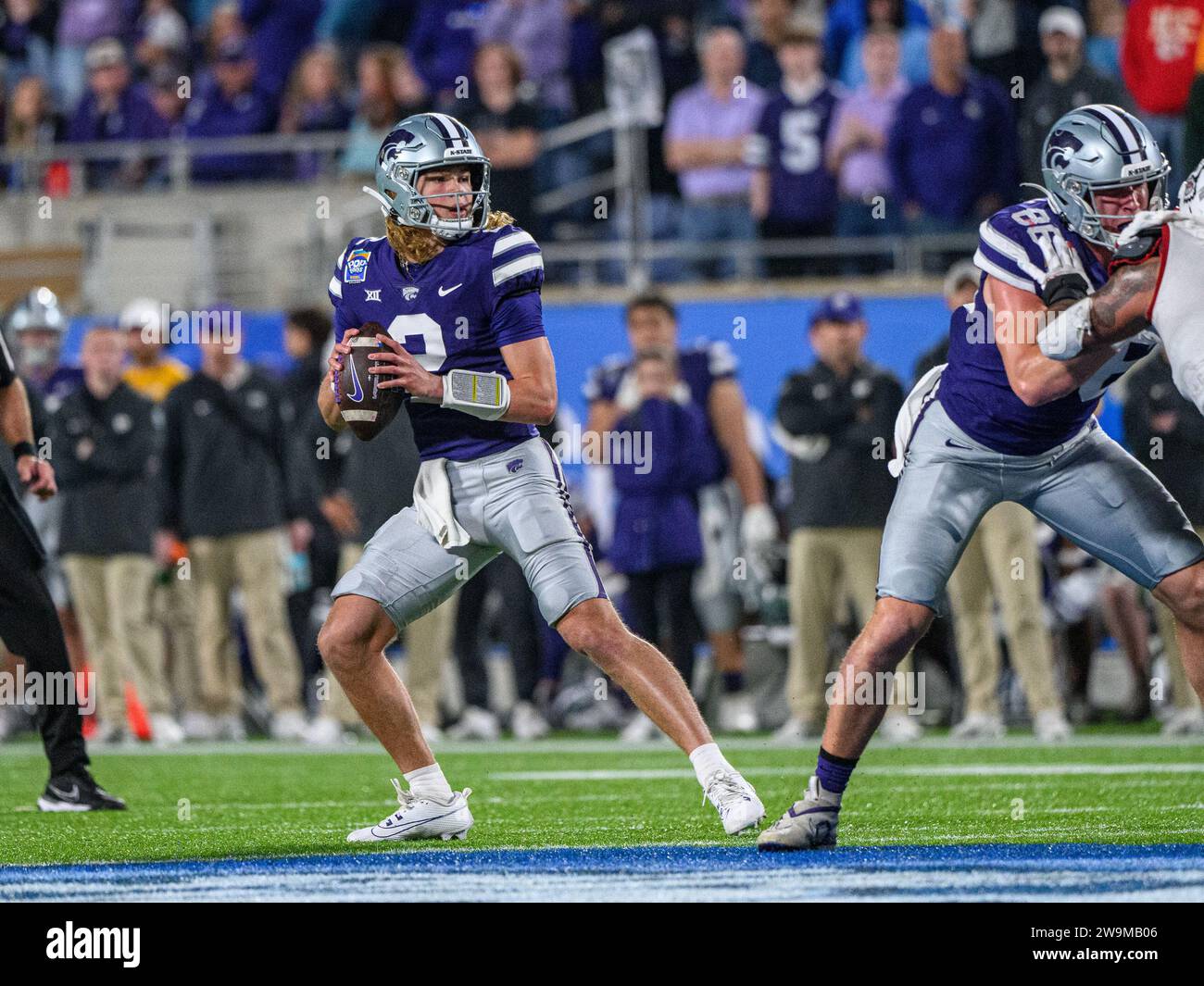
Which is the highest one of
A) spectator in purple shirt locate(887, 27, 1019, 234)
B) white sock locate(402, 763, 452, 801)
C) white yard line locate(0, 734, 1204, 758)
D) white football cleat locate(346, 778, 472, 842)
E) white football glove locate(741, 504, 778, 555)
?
spectator in purple shirt locate(887, 27, 1019, 234)

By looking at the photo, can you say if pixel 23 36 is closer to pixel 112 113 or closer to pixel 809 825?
pixel 112 113

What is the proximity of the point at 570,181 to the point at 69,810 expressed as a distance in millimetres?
7410

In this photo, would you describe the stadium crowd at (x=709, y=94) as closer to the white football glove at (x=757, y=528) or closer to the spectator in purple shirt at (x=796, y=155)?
the spectator in purple shirt at (x=796, y=155)

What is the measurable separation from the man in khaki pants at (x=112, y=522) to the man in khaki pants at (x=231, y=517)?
33cm

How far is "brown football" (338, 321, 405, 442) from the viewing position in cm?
588

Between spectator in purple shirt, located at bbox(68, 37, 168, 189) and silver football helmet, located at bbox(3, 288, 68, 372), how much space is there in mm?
4499

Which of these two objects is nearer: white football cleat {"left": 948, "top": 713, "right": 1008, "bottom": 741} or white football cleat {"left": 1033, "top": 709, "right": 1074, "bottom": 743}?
white football cleat {"left": 1033, "top": 709, "right": 1074, "bottom": 743}

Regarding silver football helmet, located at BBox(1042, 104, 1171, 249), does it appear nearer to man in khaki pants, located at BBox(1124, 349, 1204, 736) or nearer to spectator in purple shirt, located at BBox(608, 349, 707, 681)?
man in khaki pants, located at BBox(1124, 349, 1204, 736)

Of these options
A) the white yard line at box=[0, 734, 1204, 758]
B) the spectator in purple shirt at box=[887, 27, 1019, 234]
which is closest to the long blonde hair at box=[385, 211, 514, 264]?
the white yard line at box=[0, 734, 1204, 758]

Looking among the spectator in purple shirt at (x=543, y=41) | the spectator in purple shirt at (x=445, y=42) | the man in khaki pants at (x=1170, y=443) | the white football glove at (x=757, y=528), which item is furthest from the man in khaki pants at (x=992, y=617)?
the spectator in purple shirt at (x=445, y=42)

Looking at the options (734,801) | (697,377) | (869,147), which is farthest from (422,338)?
(869,147)

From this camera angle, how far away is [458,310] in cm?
604
